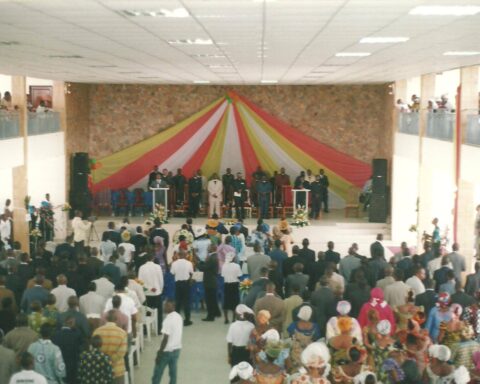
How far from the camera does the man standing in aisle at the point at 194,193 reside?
2241 cm

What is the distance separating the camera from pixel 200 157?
952 inches

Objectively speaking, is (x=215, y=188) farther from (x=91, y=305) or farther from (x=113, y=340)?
(x=113, y=340)

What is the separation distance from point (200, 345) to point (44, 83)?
1356 centimetres

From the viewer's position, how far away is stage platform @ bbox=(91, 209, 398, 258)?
67.9 feet

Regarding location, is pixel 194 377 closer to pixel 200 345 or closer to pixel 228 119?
pixel 200 345

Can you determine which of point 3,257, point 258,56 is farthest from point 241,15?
point 3,257

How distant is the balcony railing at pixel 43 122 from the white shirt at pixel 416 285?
37.6 feet

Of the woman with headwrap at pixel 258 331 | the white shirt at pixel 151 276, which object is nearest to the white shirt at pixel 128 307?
the woman with headwrap at pixel 258 331

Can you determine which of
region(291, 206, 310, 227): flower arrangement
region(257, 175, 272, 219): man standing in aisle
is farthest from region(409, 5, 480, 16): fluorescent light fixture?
region(257, 175, 272, 219): man standing in aisle

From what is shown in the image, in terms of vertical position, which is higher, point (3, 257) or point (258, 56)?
point (258, 56)

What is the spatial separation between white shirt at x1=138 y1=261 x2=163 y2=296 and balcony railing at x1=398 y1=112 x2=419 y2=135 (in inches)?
386

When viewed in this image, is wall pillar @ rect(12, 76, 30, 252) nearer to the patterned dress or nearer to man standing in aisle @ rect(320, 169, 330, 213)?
man standing in aisle @ rect(320, 169, 330, 213)

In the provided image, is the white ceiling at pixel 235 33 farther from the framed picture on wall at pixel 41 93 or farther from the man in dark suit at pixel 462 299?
the framed picture on wall at pixel 41 93

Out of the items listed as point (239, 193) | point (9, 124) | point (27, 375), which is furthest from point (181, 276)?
point (239, 193)
